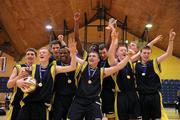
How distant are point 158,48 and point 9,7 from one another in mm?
13744

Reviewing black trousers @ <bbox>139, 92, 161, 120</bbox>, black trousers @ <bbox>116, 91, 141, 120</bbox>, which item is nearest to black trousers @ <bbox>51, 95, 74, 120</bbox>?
black trousers @ <bbox>116, 91, 141, 120</bbox>

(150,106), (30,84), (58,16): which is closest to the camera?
(30,84)

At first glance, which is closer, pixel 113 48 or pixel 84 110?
pixel 84 110

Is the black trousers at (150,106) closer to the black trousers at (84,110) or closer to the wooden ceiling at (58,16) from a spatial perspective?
the black trousers at (84,110)

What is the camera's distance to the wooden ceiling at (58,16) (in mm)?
19372

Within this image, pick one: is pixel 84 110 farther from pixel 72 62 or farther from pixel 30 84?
pixel 30 84

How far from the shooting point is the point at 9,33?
22.3 m

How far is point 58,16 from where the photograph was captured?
2277cm

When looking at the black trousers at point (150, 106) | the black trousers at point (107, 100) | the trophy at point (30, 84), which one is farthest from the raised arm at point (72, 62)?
the black trousers at point (150, 106)

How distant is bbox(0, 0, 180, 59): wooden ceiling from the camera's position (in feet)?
63.6

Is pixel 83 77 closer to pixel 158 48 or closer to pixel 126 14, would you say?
pixel 126 14

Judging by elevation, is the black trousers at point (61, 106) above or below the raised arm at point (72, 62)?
below

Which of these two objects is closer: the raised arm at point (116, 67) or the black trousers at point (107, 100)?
the raised arm at point (116, 67)

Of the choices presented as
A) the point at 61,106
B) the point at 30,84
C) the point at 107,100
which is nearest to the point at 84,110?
the point at 61,106
